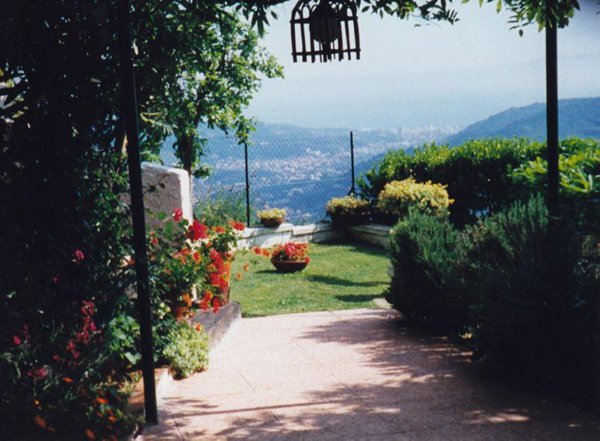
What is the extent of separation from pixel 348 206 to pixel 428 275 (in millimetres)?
7029

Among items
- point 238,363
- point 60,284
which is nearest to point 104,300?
point 60,284

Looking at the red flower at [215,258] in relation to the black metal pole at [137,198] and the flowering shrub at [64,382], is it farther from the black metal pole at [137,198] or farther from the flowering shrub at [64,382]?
the flowering shrub at [64,382]

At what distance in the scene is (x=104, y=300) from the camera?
4.32 metres

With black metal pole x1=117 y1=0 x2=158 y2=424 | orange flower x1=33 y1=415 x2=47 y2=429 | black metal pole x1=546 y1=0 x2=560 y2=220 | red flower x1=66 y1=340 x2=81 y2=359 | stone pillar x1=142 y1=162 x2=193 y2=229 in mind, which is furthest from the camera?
stone pillar x1=142 y1=162 x2=193 y2=229

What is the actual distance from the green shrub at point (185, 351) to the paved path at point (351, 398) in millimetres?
105

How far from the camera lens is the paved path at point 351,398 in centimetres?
399

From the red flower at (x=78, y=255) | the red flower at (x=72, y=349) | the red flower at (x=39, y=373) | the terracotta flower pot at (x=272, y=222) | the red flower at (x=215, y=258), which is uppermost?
the red flower at (x=78, y=255)

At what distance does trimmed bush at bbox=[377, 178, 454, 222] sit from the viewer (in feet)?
38.1

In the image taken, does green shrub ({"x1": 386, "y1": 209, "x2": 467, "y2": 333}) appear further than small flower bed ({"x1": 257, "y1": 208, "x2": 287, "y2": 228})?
No

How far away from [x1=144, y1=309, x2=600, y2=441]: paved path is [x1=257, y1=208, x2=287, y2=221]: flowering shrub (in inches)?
260

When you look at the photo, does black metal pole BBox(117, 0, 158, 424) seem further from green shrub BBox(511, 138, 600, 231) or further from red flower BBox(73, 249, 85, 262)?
green shrub BBox(511, 138, 600, 231)

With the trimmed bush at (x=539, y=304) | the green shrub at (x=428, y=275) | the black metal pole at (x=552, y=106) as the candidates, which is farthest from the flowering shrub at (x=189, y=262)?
the black metal pole at (x=552, y=106)

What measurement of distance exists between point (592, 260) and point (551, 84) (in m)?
1.33

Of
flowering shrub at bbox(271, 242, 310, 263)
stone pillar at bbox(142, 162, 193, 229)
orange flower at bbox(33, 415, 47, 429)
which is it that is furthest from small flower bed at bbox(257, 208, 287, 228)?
orange flower at bbox(33, 415, 47, 429)
